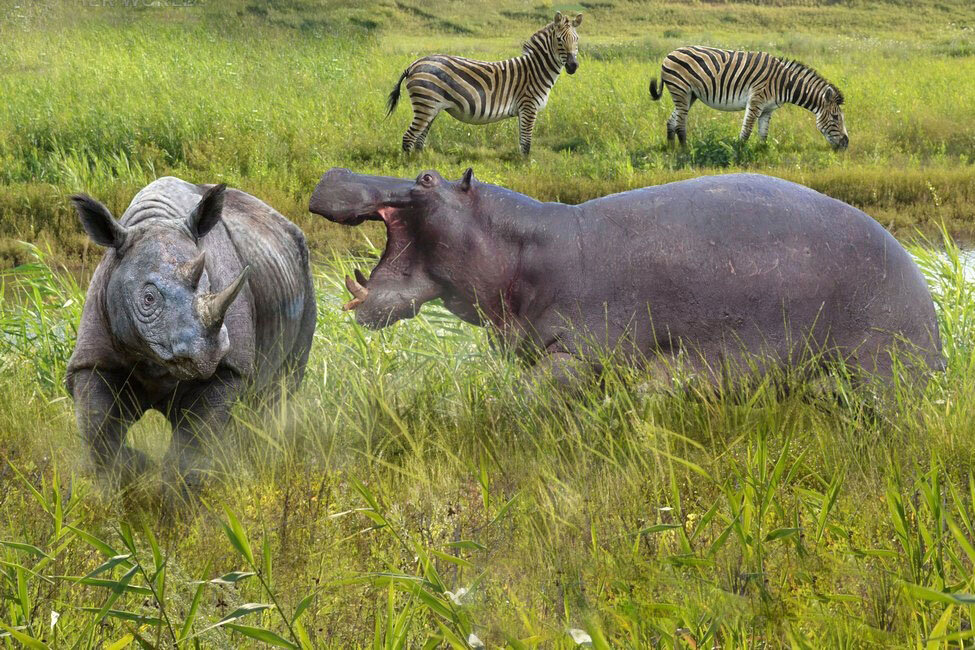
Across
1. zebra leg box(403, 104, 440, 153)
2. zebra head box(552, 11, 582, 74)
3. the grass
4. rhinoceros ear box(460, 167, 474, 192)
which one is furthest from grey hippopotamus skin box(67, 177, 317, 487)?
zebra head box(552, 11, 582, 74)

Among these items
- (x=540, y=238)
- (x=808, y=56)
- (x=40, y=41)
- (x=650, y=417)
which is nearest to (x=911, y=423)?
(x=650, y=417)

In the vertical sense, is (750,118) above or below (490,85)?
below

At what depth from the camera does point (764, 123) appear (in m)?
13.7

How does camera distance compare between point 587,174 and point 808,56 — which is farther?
point 808,56

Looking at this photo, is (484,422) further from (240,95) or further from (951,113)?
(951,113)

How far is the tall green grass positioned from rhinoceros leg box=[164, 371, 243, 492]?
0.05 metres

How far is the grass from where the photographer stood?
9891 mm

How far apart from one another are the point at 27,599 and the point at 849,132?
495 inches

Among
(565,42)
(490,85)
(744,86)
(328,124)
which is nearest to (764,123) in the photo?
(744,86)

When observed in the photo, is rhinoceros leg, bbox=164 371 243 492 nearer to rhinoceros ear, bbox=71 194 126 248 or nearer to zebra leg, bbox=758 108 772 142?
rhinoceros ear, bbox=71 194 126 248

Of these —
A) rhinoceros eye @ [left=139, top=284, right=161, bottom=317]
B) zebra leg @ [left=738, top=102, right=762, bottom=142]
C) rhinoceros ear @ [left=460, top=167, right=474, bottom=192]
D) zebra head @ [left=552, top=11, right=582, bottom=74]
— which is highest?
rhinoceros ear @ [left=460, top=167, right=474, bottom=192]

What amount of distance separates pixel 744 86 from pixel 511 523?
12.1m

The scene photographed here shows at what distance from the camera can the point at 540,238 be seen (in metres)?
3.09

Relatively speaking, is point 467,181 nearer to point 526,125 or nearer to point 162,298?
point 162,298
